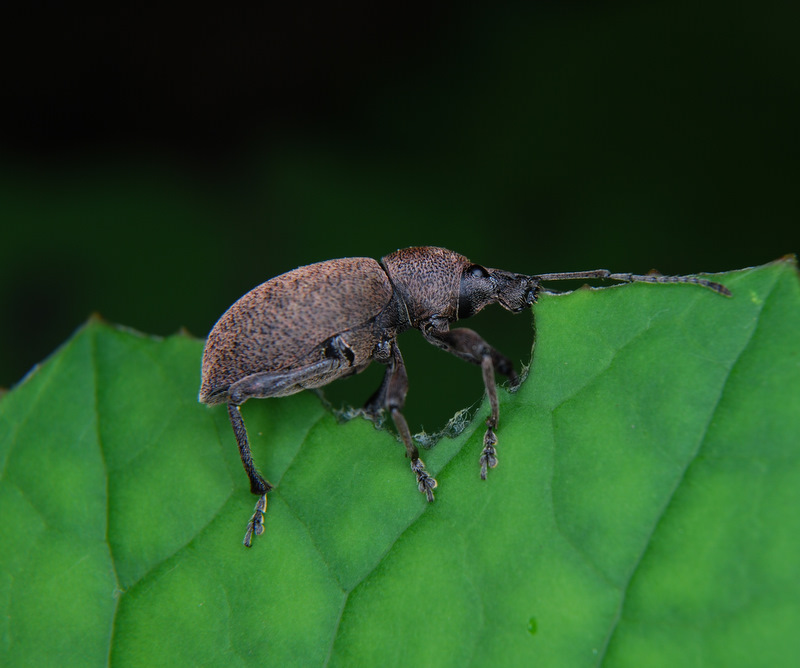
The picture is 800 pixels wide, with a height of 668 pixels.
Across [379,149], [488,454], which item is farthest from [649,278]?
[379,149]

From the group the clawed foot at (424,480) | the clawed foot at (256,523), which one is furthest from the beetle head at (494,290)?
the clawed foot at (256,523)

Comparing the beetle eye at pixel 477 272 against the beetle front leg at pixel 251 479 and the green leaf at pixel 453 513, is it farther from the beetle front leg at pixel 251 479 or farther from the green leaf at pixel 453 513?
the beetle front leg at pixel 251 479

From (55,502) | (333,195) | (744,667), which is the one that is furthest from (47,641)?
(333,195)

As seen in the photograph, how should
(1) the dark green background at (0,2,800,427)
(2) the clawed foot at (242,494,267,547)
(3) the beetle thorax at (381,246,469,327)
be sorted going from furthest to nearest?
(1) the dark green background at (0,2,800,427)
(3) the beetle thorax at (381,246,469,327)
(2) the clawed foot at (242,494,267,547)

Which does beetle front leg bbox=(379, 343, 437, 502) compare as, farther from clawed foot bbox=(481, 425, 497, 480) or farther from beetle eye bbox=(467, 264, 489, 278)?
beetle eye bbox=(467, 264, 489, 278)

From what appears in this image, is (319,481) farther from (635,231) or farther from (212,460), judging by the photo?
(635,231)

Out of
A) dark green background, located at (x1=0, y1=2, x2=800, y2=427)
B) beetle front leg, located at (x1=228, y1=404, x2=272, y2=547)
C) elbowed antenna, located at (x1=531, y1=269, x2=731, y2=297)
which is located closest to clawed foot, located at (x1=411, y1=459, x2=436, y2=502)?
beetle front leg, located at (x1=228, y1=404, x2=272, y2=547)

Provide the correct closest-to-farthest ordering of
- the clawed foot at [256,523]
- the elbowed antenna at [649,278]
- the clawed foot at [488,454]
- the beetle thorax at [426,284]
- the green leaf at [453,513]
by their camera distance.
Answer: the green leaf at [453,513], the elbowed antenna at [649,278], the clawed foot at [488,454], the clawed foot at [256,523], the beetle thorax at [426,284]
